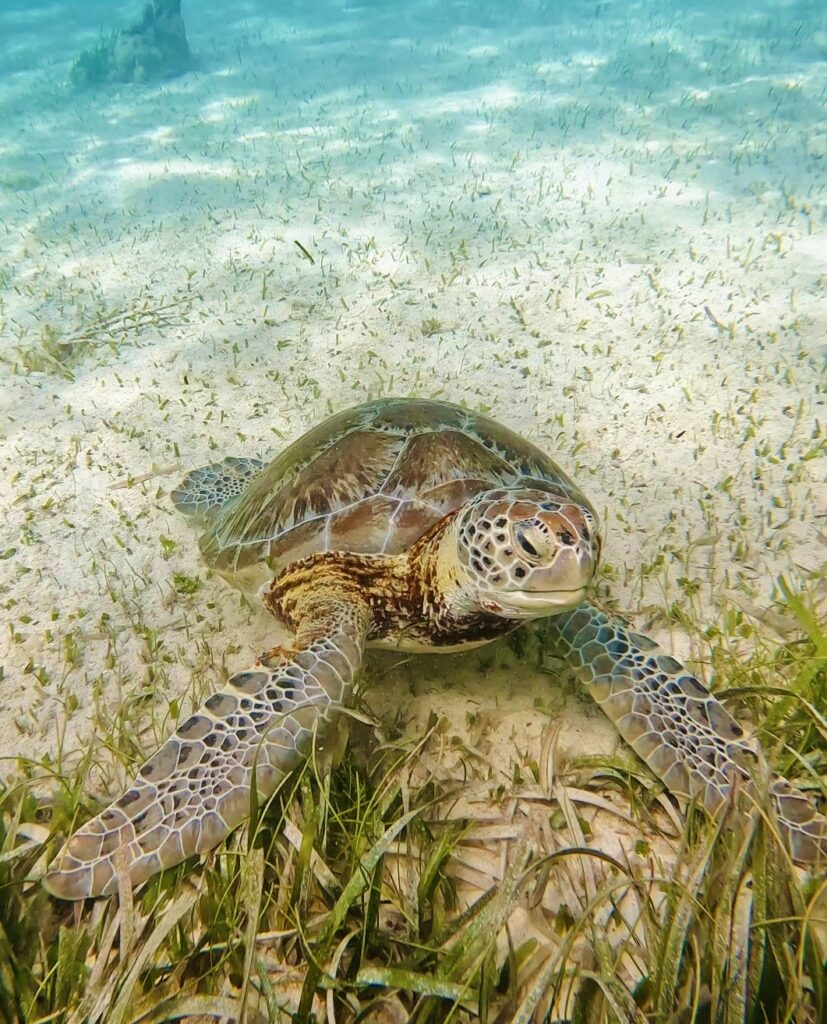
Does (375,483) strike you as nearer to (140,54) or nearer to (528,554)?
(528,554)

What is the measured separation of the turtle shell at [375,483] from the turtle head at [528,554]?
15.4 inches

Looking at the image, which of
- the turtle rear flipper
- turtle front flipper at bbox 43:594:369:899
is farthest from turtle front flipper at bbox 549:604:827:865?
the turtle rear flipper

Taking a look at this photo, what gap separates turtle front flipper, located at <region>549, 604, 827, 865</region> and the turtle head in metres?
0.43

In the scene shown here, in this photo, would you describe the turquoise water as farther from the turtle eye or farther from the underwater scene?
the turtle eye

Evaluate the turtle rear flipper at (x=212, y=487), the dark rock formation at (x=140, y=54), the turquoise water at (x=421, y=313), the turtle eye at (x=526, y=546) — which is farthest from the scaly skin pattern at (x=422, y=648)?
the dark rock formation at (x=140, y=54)

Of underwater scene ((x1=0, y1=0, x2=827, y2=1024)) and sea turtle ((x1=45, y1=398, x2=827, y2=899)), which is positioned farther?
sea turtle ((x1=45, y1=398, x2=827, y2=899))

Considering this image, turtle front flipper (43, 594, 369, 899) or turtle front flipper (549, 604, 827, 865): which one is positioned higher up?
turtle front flipper (43, 594, 369, 899)

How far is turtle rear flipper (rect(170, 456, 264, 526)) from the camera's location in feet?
11.0

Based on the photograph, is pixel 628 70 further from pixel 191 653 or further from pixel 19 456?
pixel 191 653

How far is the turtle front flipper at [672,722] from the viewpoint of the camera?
5.80ft

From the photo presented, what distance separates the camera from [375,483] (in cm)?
251

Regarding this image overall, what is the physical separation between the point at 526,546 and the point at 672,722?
825 millimetres

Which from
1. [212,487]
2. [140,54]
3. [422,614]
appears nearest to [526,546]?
[422,614]

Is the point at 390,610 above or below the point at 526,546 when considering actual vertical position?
below
